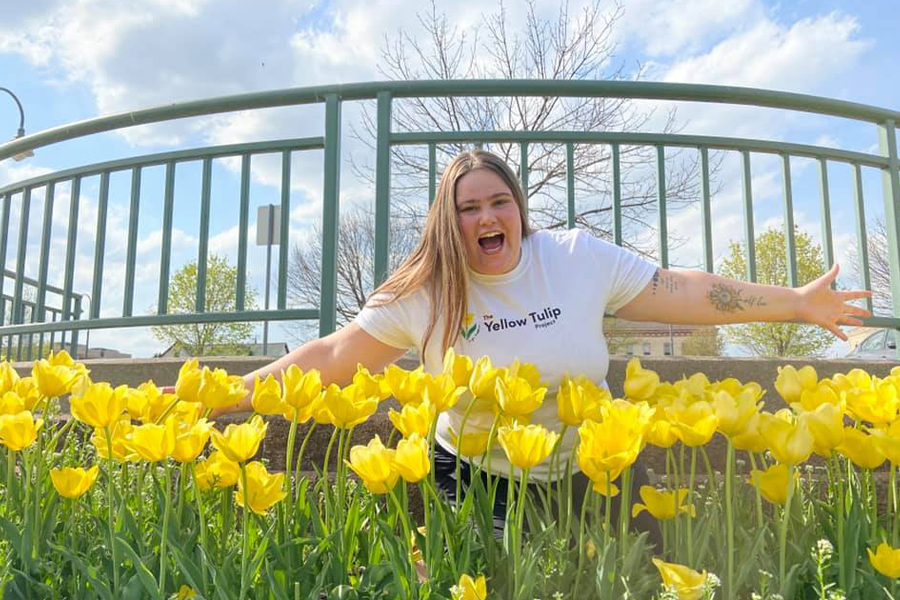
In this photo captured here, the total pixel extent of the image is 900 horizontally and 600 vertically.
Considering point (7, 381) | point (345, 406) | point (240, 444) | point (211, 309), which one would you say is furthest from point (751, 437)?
point (211, 309)

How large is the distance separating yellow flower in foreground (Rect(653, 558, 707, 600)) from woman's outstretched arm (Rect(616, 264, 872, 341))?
1331mm

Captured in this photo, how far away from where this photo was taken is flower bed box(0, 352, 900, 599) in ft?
3.03

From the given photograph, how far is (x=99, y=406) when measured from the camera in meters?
1.09

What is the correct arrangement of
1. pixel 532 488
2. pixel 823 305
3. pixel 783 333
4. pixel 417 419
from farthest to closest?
pixel 783 333, pixel 823 305, pixel 532 488, pixel 417 419

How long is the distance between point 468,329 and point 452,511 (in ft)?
3.21

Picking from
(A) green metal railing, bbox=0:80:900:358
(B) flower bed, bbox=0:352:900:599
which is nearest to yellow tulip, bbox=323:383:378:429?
(B) flower bed, bbox=0:352:900:599

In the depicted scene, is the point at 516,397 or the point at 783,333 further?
the point at 783,333

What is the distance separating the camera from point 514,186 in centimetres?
224

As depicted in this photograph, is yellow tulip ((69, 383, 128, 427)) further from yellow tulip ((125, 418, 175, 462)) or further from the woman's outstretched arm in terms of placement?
the woman's outstretched arm

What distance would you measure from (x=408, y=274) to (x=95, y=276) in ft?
7.73

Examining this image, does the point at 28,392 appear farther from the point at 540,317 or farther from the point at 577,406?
the point at 540,317

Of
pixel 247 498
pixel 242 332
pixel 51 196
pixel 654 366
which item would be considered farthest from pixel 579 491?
pixel 242 332

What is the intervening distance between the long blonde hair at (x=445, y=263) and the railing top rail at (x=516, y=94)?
4.10ft

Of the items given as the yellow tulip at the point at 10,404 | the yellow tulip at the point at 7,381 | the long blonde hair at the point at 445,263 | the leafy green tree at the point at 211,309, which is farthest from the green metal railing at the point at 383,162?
the leafy green tree at the point at 211,309
